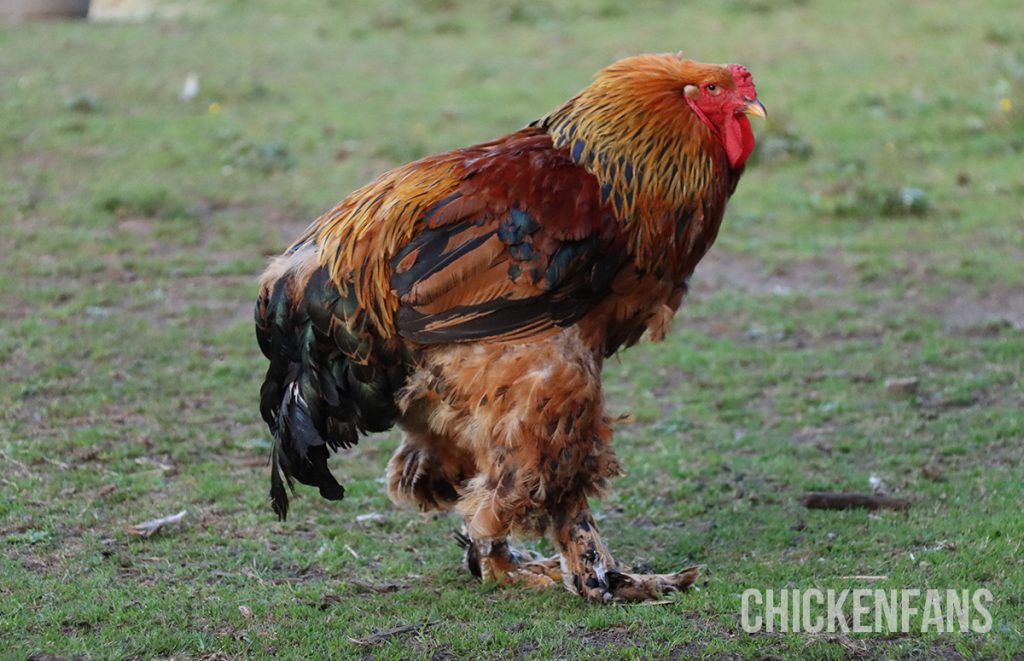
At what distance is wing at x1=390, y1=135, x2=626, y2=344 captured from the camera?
471 centimetres

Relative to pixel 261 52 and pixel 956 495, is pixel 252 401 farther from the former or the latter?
pixel 261 52

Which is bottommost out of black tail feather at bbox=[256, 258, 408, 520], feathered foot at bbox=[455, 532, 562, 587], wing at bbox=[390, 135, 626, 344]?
feathered foot at bbox=[455, 532, 562, 587]

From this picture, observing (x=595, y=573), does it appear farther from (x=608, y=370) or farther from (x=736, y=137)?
(x=608, y=370)

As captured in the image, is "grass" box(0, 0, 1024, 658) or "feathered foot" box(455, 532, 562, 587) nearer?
"grass" box(0, 0, 1024, 658)

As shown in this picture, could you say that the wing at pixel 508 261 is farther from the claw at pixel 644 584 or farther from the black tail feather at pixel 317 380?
the claw at pixel 644 584

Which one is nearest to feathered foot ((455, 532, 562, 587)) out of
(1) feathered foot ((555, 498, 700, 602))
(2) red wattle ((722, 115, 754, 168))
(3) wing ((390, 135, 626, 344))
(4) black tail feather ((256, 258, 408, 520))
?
(1) feathered foot ((555, 498, 700, 602))

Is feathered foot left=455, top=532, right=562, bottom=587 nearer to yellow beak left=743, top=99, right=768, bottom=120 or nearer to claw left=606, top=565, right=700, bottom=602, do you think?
claw left=606, top=565, right=700, bottom=602

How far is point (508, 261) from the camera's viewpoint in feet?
15.5

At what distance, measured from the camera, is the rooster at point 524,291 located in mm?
4719

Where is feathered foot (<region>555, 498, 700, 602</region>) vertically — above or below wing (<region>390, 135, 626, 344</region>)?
below

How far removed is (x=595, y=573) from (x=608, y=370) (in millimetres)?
3242

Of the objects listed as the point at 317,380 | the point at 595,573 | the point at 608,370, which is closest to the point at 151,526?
the point at 317,380

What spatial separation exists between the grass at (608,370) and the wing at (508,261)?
1.15m

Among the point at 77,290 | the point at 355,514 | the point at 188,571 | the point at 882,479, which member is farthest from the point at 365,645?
the point at 77,290
